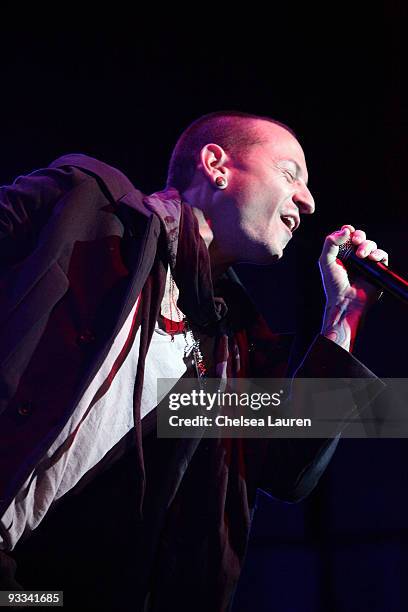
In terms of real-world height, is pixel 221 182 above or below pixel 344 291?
above

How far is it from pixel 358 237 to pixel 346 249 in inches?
1.8

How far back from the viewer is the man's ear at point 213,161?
1.54 m

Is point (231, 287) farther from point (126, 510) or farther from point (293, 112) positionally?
point (293, 112)

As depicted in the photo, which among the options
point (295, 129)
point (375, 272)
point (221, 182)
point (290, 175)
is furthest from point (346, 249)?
point (295, 129)

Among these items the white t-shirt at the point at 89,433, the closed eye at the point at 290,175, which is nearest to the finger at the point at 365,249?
the closed eye at the point at 290,175

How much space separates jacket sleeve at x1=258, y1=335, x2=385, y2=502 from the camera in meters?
1.36

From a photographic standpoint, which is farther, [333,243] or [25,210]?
[333,243]

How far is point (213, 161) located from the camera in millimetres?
1564

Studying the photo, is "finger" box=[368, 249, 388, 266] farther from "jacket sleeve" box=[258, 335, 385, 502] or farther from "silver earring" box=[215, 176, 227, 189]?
"silver earring" box=[215, 176, 227, 189]

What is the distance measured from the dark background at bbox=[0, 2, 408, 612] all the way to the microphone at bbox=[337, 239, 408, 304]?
50 centimetres

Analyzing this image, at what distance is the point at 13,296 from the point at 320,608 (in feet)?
4.79

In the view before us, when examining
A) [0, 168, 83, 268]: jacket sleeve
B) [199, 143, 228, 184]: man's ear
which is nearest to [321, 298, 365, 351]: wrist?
[199, 143, 228, 184]: man's ear

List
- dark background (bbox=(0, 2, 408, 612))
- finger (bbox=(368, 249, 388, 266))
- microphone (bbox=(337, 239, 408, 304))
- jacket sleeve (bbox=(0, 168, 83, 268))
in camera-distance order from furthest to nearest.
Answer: dark background (bbox=(0, 2, 408, 612)), finger (bbox=(368, 249, 388, 266)), microphone (bbox=(337, 239, 408, 304)), jacket sleeve (bbox=(0, 168, 83, 268))

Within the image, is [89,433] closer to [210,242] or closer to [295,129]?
[210,242]
